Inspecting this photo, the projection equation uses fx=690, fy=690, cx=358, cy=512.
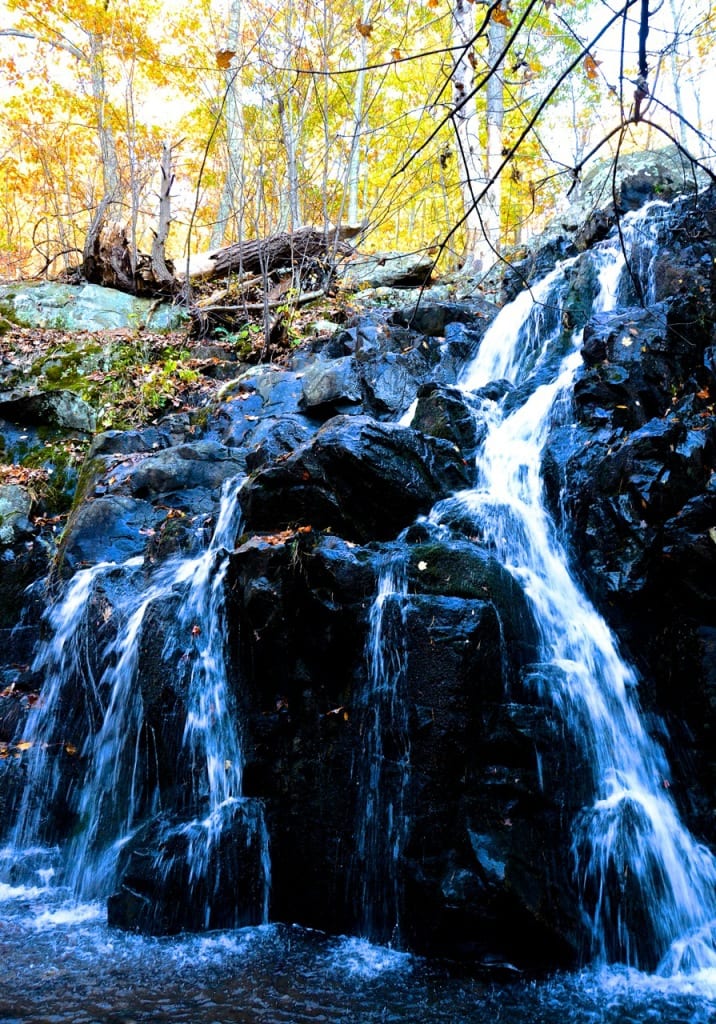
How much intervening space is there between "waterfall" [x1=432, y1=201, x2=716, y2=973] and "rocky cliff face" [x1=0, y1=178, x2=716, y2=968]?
0.14m

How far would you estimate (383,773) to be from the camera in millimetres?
4512

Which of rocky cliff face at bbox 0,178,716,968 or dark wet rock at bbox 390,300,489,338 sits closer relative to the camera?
rocky cliff face at bbox 0,178,716,968

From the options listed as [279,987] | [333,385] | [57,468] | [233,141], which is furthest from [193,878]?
[233,141]

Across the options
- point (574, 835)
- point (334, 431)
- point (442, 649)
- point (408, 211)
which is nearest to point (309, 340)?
point (334, 431)

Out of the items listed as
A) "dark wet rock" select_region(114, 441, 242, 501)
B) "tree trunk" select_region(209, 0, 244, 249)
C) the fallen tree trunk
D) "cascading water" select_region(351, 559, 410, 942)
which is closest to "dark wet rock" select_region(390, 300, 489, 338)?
the fallen tree trunk

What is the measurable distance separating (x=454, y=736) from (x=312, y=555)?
1654 millimetres

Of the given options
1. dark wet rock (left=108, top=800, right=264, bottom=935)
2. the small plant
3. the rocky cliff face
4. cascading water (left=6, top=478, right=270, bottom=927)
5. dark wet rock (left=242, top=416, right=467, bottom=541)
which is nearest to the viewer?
the rocky cliff face

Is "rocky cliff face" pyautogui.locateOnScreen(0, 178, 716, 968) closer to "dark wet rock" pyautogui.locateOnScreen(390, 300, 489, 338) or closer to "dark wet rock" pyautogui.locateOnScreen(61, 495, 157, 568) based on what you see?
"dark wet rock" pyautogui.locateOnScreen(61, 495, 157, 568)

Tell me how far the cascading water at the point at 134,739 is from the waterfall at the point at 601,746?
2162mm

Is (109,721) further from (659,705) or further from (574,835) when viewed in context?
(659,705)

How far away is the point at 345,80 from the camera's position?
685 inches

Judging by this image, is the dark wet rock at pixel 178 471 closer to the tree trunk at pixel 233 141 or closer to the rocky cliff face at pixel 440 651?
the rocky cliff face at pixel 440 651

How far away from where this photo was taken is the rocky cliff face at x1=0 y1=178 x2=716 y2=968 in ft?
13.8

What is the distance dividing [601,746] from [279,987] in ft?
8.19
